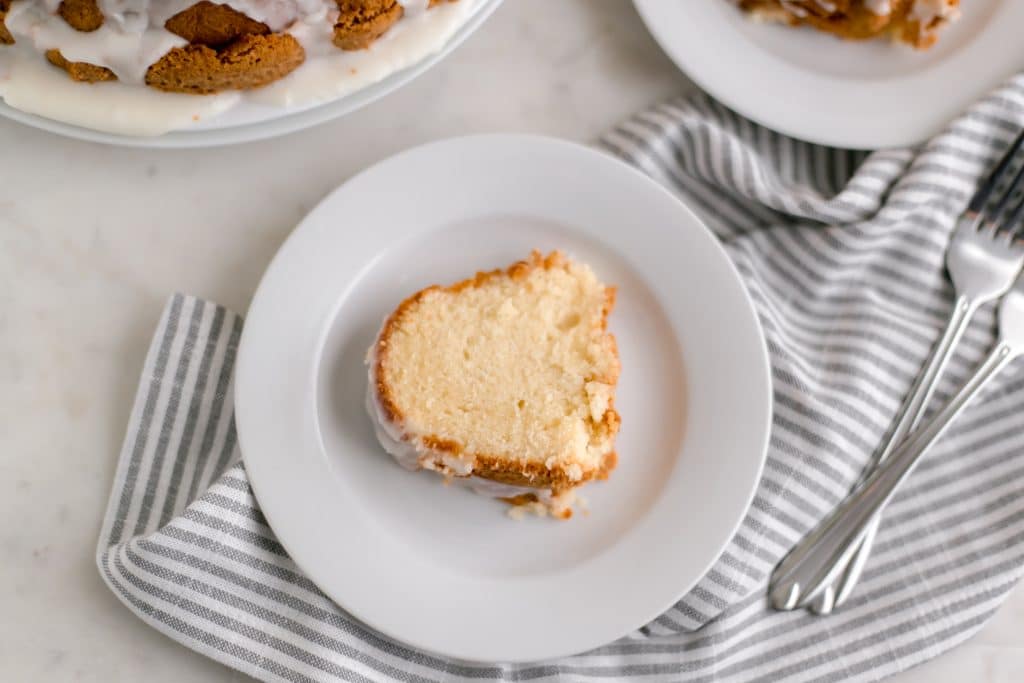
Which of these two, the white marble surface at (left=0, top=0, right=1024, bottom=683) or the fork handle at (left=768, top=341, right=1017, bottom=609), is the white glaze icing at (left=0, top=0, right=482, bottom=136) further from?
the fork handle at (left=768, top=341, right=1017, bottom=609)

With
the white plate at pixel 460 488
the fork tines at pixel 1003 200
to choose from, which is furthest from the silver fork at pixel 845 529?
the fork tines at pixel 1003 200

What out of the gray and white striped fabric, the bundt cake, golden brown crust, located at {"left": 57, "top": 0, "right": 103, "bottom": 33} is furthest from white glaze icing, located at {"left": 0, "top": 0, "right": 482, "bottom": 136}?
the bundt cake

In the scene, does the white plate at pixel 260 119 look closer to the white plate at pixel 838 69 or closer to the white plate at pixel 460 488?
the white plate at pixel 460 488

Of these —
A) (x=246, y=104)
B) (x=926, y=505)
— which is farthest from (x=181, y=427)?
(x=926, y=505)

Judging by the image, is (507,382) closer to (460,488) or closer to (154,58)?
(460,488)

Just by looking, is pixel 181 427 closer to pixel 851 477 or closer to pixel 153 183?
pixel 153 183

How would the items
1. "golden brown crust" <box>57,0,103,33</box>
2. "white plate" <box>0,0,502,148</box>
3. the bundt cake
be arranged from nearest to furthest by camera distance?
"golden brown crust" <box>57,0,103,33</box> → "white plate" <box>0,0,502,148</box> → the bundt cake

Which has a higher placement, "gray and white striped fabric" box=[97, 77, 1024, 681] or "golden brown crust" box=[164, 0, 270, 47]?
"golden brown crust" box=[164, 0, 270, 47]
